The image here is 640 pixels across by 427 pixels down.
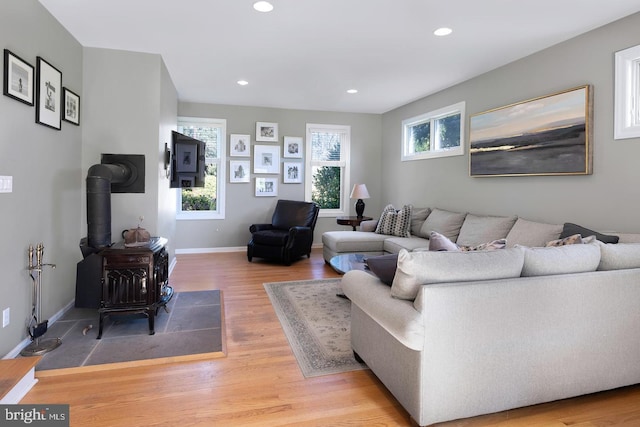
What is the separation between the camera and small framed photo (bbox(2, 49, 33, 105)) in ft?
7.47

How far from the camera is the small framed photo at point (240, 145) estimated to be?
20.4 feet

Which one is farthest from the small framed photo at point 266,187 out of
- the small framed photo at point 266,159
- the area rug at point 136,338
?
the area rug at point 136,338

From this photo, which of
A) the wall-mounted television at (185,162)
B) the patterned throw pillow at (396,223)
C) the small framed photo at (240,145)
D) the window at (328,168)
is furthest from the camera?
the window at (328,168)

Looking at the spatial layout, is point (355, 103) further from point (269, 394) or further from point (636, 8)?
point (269, 394)

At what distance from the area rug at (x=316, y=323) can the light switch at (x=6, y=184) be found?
2.15 metres

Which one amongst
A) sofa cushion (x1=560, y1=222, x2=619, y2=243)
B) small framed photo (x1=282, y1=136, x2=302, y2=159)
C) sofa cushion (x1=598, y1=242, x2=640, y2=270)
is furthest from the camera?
small framed photo (x1=282, y1=136, x2=302, y2=159)

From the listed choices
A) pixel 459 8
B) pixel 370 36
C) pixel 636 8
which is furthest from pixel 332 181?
pixel 636 8

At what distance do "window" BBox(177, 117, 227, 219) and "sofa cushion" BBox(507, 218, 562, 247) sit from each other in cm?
454

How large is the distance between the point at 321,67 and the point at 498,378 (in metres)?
3.58

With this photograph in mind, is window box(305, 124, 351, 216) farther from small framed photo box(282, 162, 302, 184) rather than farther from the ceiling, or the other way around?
the ceiling

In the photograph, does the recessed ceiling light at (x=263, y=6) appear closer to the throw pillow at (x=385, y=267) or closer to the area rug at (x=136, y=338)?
the throw pillow at (x=385, y=267)

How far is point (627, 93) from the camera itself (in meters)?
2.87

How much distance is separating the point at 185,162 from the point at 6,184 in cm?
221

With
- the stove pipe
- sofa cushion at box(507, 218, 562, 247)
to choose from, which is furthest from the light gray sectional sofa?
the stove pipe
